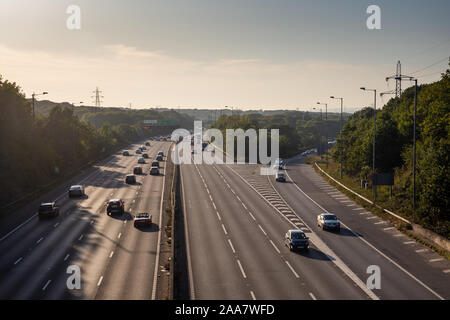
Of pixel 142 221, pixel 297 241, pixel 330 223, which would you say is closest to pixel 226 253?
pixel 297 241

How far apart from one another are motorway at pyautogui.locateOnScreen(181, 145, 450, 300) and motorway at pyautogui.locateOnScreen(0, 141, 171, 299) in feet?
11.7

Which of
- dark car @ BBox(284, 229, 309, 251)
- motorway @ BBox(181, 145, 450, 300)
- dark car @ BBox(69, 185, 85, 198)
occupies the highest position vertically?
dark car @ BBox(69, 185, 85, 198)

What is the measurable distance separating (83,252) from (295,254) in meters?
15.7

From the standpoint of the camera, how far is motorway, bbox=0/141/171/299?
2538 centimetres

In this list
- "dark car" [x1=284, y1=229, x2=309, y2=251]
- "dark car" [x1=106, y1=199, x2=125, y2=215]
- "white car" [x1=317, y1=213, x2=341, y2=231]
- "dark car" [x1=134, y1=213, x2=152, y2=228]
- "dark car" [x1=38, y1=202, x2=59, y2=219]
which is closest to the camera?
"dark car" [x1=284, y1=229, x2=309, y2=251]

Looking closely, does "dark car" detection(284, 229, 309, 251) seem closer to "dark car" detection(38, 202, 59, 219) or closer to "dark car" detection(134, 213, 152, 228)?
"dark car" detection(134, 213, 152, 228)

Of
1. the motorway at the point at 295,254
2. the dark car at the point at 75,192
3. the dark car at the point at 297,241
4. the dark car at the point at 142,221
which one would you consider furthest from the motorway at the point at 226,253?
the dark car at the point at 75,192

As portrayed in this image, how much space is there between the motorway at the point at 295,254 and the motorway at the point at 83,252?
3558mm

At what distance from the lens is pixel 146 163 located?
319 feet

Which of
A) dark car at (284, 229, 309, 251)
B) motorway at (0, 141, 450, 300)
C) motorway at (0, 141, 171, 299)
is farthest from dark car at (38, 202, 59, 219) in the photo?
dark car at (284, 229, 309, 251)

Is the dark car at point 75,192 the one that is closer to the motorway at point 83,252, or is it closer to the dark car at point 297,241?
the motorway at point 83,252

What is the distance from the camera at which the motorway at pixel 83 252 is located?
83.3 feet
